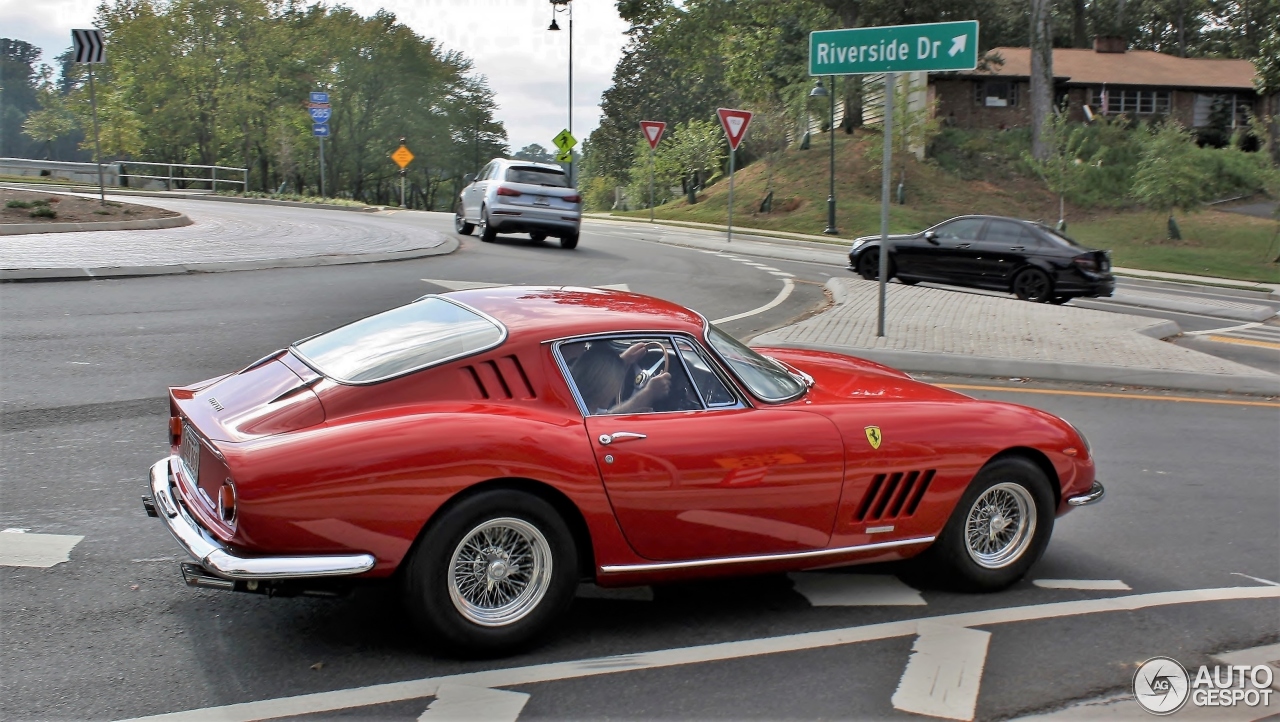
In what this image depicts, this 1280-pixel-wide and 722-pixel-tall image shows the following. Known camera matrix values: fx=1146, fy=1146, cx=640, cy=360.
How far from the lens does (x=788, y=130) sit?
140ft

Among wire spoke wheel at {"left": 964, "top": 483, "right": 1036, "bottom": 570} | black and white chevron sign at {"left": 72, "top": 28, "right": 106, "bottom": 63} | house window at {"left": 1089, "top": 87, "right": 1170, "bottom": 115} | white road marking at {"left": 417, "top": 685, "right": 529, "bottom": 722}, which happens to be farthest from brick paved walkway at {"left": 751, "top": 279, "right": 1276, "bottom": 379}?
house window at {"left": 1089, "top": 87, "right": 1170, "bottom": 115}

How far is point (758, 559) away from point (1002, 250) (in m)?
16.5

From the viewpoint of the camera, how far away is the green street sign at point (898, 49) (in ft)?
35.5

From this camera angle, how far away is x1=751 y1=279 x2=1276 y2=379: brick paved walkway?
1185 cm

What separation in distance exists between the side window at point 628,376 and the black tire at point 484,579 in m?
0.54

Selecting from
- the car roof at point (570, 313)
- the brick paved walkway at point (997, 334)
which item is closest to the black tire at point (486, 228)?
the brick paved walkway at point (997, 334)

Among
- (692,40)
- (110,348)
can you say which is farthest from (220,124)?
(110,348)

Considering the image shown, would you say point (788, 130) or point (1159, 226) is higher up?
point (788, 130)

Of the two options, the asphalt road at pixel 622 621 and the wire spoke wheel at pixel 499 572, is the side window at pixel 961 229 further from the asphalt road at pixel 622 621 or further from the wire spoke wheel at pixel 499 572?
the wire spoke wheel at pixel 499 572

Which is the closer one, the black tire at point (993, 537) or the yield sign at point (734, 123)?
the black tire at point (993, 537)

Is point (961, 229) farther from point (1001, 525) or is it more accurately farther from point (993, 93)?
point (993, 93)

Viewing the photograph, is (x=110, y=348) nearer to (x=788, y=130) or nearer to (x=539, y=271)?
(x=539, y=271)

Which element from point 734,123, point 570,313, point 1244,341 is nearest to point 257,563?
point 570,313

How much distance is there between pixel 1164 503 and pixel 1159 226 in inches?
1495
